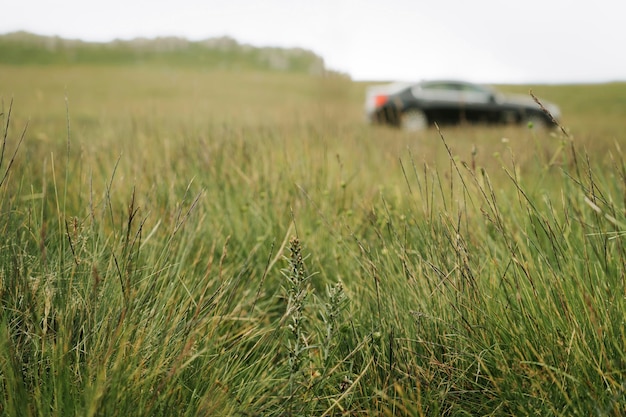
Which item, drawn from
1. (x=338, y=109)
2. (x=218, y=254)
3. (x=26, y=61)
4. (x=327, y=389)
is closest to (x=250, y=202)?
(x=218, y=254)

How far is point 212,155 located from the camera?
3326mm

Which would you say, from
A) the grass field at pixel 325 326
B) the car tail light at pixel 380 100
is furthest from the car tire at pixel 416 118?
the grass field at pixel 325 326

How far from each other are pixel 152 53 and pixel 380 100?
7877 centimetres

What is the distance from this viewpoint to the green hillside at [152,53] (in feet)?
218

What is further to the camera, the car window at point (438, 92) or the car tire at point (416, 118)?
the car window at point (438, 92)

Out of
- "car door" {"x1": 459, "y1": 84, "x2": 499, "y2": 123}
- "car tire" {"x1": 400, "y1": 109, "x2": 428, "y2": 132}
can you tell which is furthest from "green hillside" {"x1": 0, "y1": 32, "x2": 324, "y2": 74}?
"car tire" {"x1": 400, "y1": 109, "x2": 428, "y2": 132}

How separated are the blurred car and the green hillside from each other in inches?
1647

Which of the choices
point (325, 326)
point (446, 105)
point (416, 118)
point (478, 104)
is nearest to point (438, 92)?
point (446, 105)

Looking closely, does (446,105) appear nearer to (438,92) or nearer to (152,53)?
(438,92)

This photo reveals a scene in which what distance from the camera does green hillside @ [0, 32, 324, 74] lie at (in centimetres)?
6631

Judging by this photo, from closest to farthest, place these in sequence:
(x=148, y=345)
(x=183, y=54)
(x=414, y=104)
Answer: (x=148, y=345)
(x=414, y=104)
(x=183, y=54)

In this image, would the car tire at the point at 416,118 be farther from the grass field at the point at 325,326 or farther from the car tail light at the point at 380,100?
the grass field at the point at 325,326

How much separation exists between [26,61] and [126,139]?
223 feet

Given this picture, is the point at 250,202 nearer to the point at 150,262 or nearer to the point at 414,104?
the point at 150,262
